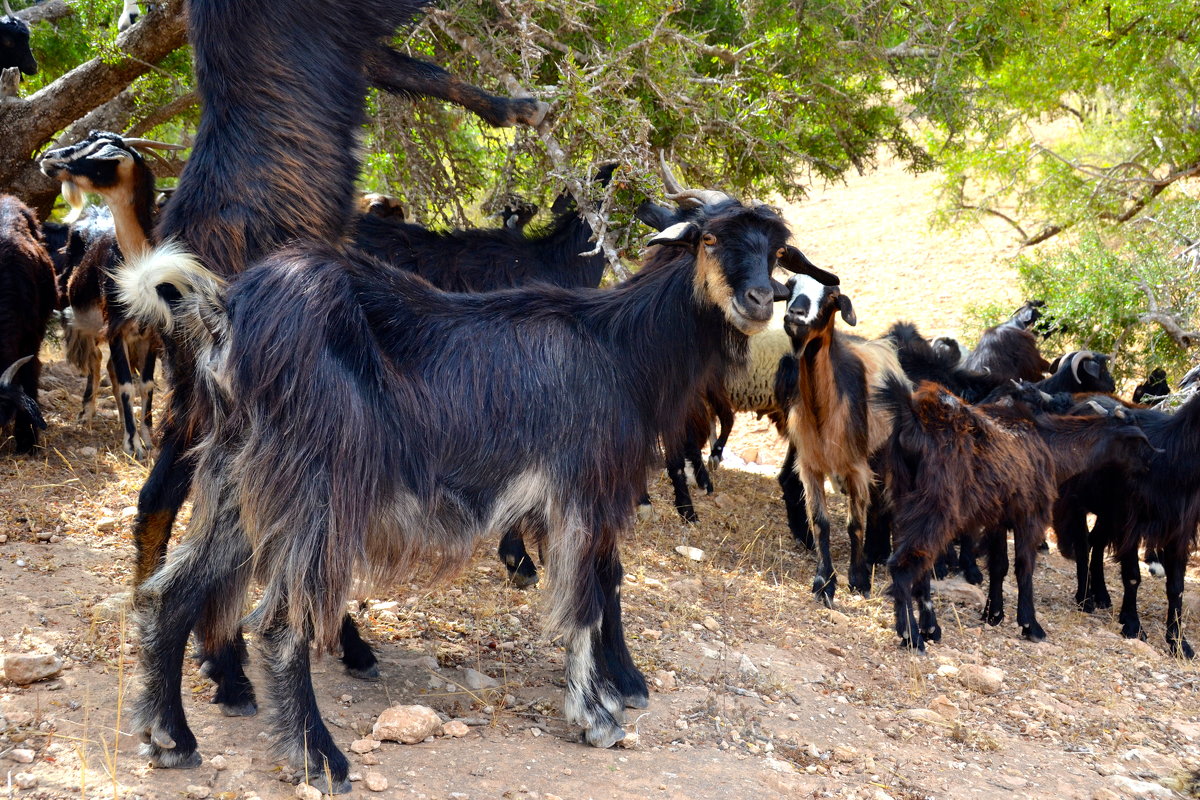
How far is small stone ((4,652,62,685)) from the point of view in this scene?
389 centimetres

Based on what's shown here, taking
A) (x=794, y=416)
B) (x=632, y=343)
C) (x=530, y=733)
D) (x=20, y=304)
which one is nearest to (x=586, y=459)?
(x=632, y=343)

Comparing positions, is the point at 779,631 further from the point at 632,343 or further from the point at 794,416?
the point at 632,343

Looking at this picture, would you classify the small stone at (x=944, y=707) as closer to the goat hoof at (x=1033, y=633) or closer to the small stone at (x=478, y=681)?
the goat hoof at (x=1033, y=633)

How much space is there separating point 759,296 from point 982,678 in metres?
2.73

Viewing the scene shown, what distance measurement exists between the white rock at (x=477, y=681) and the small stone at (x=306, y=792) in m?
1.12

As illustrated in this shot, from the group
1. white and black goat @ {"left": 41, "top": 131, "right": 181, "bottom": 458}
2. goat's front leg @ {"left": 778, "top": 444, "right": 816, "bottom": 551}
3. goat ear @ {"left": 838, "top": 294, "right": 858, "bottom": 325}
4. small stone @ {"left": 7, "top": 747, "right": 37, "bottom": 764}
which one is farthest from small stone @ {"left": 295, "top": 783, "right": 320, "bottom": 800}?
goat's front leg @ {"left": 778, "top": 444, "right": 816, "bottom": 551}

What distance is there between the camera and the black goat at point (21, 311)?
6.86 m

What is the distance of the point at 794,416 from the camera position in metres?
7.32

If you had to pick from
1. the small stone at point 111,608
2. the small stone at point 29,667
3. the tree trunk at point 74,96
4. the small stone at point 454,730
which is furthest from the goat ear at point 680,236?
the tree trunk at point 74,96

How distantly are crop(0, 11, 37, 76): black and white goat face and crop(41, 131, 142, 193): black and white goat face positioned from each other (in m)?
2.46

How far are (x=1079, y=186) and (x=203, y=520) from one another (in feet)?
34.5

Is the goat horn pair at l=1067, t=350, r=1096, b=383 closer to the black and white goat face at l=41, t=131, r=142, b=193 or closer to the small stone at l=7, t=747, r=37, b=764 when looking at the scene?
the black and white goat face at l=41, t=131, r=142, b=193

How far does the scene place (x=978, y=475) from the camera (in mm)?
6496

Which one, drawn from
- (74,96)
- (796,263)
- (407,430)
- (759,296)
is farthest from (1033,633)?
(74,96)
